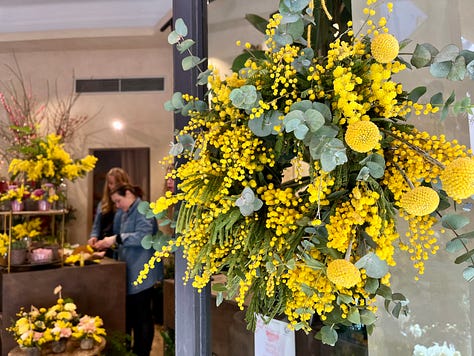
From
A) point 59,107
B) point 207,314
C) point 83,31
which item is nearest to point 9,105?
point 59,107

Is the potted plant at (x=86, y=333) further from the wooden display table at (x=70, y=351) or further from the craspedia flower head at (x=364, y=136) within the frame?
the craspedia flower head at (x=364, y=136)

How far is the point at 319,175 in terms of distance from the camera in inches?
30.5

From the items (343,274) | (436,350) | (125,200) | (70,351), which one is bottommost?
(70,351)

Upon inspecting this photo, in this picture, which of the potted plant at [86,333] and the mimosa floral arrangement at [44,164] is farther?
the mimosa floral arrangement at [44,164]

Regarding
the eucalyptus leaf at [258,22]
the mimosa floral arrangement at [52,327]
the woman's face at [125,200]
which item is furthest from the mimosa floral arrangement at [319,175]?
the woman's face at [125,200]

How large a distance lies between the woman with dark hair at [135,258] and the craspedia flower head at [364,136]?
2.63 metres

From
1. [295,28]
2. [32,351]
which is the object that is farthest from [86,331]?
[295,28]

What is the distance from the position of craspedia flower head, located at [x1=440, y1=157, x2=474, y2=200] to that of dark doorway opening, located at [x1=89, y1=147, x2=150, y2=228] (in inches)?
217

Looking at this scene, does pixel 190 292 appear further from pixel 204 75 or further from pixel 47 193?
pixel 47 193

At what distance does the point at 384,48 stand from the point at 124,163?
5.60m

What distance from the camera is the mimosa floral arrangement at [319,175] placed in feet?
2.32

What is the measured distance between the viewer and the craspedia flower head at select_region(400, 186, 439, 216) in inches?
26.9

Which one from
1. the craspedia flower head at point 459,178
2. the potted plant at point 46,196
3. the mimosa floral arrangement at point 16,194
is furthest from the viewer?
the potted plant at point 46,196

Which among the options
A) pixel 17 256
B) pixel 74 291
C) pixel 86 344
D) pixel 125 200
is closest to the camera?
pixel 86 344
